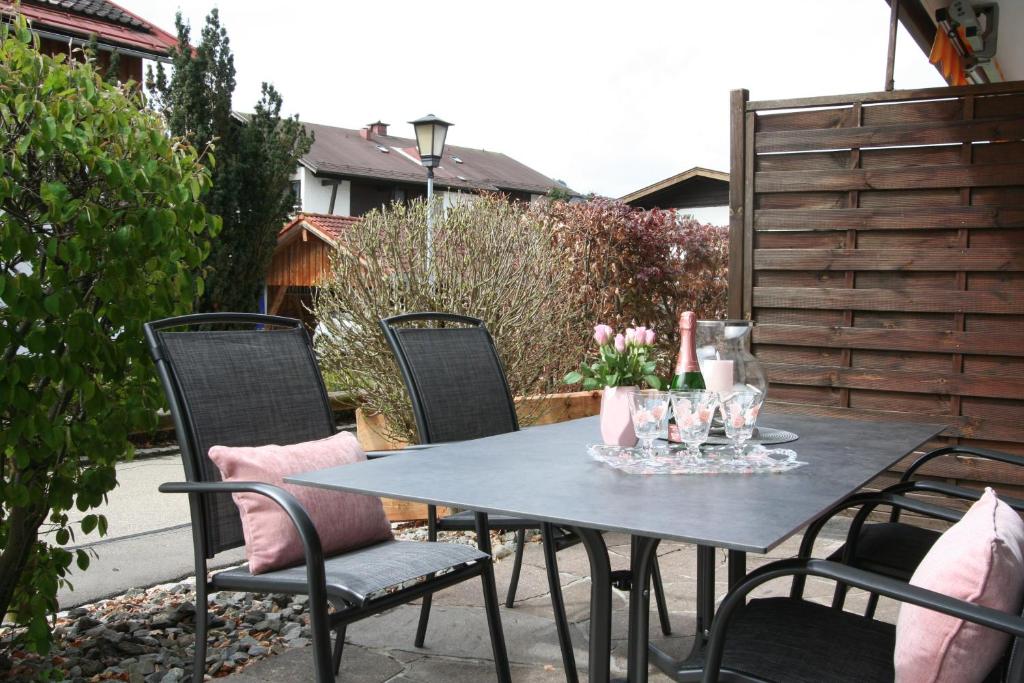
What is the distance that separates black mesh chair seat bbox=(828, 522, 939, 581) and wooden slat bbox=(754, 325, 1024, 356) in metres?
1.96

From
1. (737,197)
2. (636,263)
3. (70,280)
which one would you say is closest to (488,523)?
(70,280)

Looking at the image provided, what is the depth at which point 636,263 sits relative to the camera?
305 inches

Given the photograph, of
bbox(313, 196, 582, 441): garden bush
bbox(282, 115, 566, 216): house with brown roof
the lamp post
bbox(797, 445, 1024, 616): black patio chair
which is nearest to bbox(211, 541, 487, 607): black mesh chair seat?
bbox(797, 445, 1024, 616): black patio chair

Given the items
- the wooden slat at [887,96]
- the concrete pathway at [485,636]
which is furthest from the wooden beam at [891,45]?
the concrete pathway at [485,636]

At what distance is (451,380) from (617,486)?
1.18m

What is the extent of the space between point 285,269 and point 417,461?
56.1 feet

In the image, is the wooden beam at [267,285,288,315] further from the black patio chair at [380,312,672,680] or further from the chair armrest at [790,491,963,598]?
the chair armrest at [790,491,963,598]

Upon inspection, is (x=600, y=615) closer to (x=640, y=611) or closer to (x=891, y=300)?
(x=640, y=611)

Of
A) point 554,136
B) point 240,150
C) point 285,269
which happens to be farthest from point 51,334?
point 554,136

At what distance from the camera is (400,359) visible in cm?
263

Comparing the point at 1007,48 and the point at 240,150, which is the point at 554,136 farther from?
the point at 1007,48

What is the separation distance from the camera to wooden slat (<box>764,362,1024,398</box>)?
13.3 ft

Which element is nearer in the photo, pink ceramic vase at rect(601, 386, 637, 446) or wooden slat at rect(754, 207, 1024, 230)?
pink ceramic vase at rect(601, 386, 637, 446)

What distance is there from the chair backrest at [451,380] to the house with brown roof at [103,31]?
761cm
